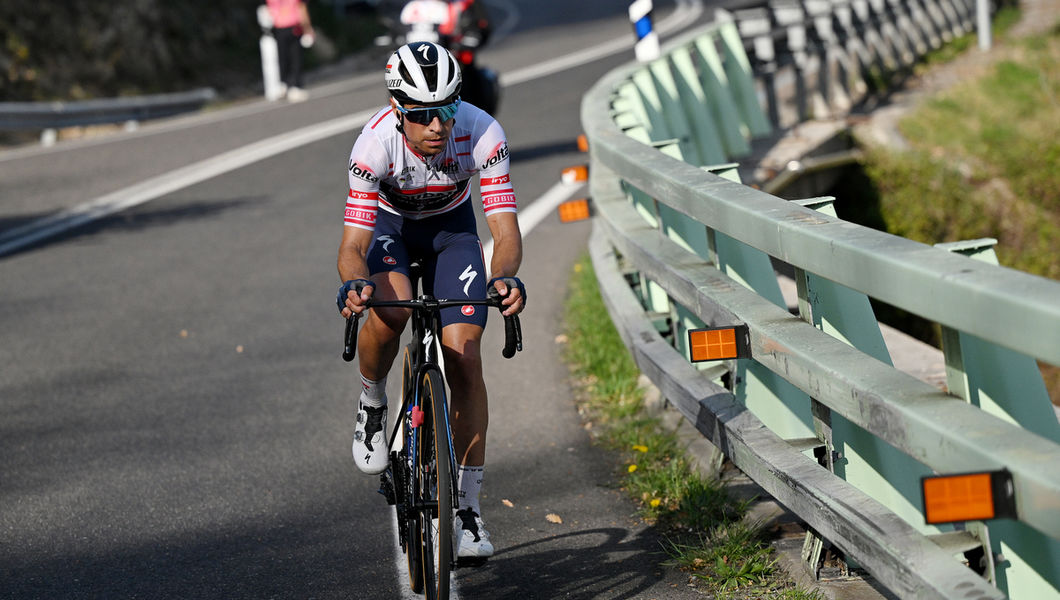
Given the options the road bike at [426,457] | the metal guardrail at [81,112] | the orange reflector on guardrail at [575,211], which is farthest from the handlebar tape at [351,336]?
the metal guardrail at [81,112]

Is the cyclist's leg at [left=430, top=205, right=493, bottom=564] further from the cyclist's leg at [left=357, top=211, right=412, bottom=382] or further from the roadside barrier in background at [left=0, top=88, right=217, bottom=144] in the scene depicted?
the roadside barrier in background at [left=0, top=88, right=217, bottom=144]

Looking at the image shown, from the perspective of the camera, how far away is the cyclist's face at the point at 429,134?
16.3 ft

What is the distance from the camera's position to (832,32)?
1672cm

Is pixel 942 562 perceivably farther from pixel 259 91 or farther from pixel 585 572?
pixel 259 91

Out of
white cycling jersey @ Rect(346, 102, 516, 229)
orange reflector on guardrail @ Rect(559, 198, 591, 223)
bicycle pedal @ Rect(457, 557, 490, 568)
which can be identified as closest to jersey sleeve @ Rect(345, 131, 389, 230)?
white cycling jersey @ Rect(346, 102, 516, 229)

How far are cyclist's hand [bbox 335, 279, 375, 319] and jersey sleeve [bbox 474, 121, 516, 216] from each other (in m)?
0.77

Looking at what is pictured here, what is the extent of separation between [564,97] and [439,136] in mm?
16345

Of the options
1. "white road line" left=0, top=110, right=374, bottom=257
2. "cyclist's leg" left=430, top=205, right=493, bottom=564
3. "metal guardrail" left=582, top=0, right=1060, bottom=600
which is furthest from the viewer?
"white road line" left=0, top=110, right=374, bottom=257

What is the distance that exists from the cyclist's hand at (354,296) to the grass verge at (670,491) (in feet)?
5.25

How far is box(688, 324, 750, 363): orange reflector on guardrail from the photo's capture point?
4660mm

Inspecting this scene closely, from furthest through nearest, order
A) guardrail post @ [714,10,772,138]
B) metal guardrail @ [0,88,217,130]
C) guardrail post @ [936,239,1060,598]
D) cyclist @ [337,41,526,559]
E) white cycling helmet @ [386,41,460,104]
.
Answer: metal guardrail @ [0,88,217,130] → guardrail post @ [714,10,772,138] → cyclist @ [337,41,526,559] → white cycling helmet @ [386,41,460,104] → guardrail post @ [936,239,1060,598]

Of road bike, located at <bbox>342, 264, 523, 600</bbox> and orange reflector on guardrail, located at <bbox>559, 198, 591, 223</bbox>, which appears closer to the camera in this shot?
road bike, located at <bbox>342, 264, 523, 600</bbox>

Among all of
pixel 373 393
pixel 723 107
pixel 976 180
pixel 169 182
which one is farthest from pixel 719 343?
pixel 169 182

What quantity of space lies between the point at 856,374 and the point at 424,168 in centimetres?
203
